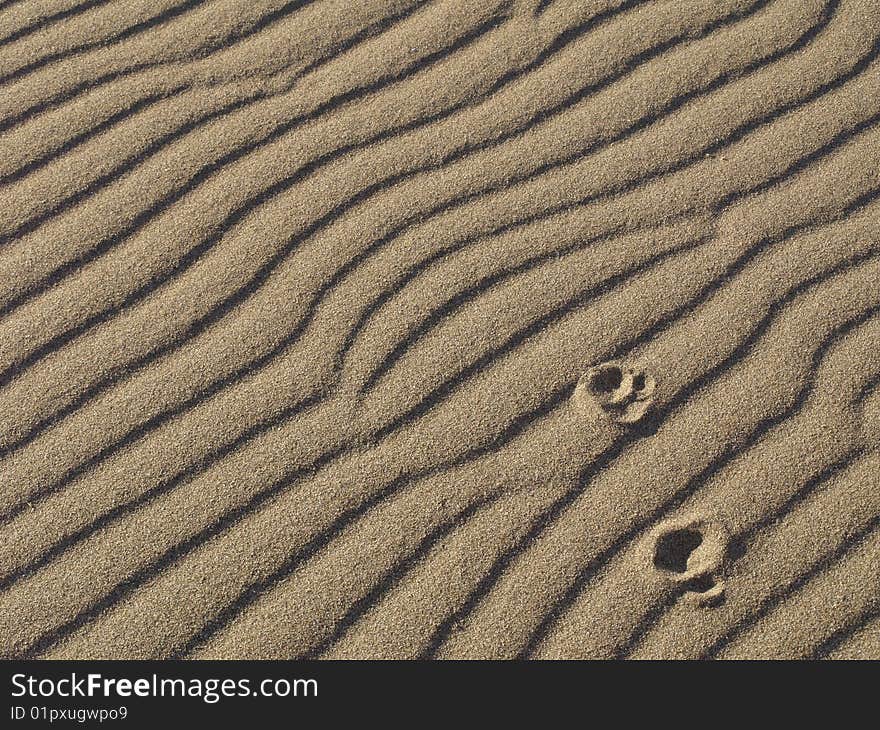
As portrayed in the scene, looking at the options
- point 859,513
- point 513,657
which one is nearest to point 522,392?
point 513,657

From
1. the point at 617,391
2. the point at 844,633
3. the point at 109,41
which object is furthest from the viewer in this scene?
the point at 109,41

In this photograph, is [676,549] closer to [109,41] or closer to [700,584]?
[700,584]

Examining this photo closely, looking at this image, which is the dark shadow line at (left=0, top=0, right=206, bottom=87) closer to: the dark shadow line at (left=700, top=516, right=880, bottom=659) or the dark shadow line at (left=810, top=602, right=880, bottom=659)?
the dark shadow line at (left=700, top=516, right=880, bottom=659)

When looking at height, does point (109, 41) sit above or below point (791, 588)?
above

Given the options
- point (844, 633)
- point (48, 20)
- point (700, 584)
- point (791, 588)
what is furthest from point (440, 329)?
point (48, 20)

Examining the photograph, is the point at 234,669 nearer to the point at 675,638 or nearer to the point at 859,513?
the point at 675,638

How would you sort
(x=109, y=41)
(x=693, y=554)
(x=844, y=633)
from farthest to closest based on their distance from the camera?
(x=109, y=41) → (x=693, y=554) → (x=844, y=633)

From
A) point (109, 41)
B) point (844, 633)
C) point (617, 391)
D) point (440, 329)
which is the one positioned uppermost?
point (109, 41)
